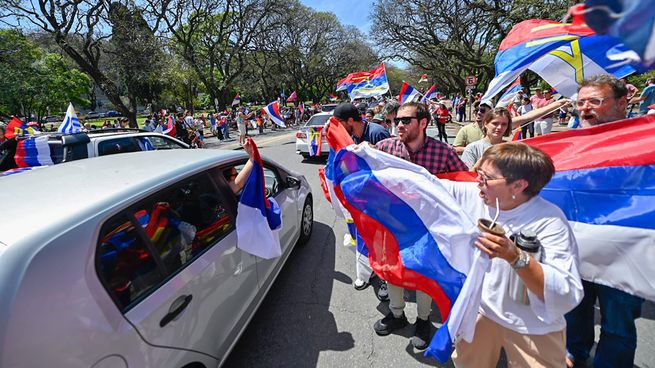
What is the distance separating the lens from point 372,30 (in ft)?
93.6

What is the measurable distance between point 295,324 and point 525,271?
6.98 ft

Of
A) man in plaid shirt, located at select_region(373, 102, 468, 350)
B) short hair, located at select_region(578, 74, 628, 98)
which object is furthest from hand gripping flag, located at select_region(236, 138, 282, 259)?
short hair, located at select_region(578, 74, 628, 98)

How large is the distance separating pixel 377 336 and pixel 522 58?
10.4ft

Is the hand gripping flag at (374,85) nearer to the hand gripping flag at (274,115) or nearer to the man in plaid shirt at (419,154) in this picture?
the hand gripping flag at (274,115)

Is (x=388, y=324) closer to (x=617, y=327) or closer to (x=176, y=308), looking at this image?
(x=617, y=327)

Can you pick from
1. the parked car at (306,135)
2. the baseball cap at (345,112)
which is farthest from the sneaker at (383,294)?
the parked car at (306,135)

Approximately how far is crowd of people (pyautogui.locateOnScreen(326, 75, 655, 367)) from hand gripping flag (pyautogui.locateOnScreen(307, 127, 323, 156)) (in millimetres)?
7234

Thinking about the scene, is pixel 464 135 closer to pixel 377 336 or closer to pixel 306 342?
pixel 377 336

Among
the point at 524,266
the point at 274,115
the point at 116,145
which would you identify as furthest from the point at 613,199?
the point at 116,145

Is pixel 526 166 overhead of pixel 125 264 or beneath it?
overhead

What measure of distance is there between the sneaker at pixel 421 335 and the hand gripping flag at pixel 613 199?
3.94ft

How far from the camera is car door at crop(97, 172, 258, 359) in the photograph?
157 cm

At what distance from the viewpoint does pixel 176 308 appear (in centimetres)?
172

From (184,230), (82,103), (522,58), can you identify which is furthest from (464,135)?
(82,103)
